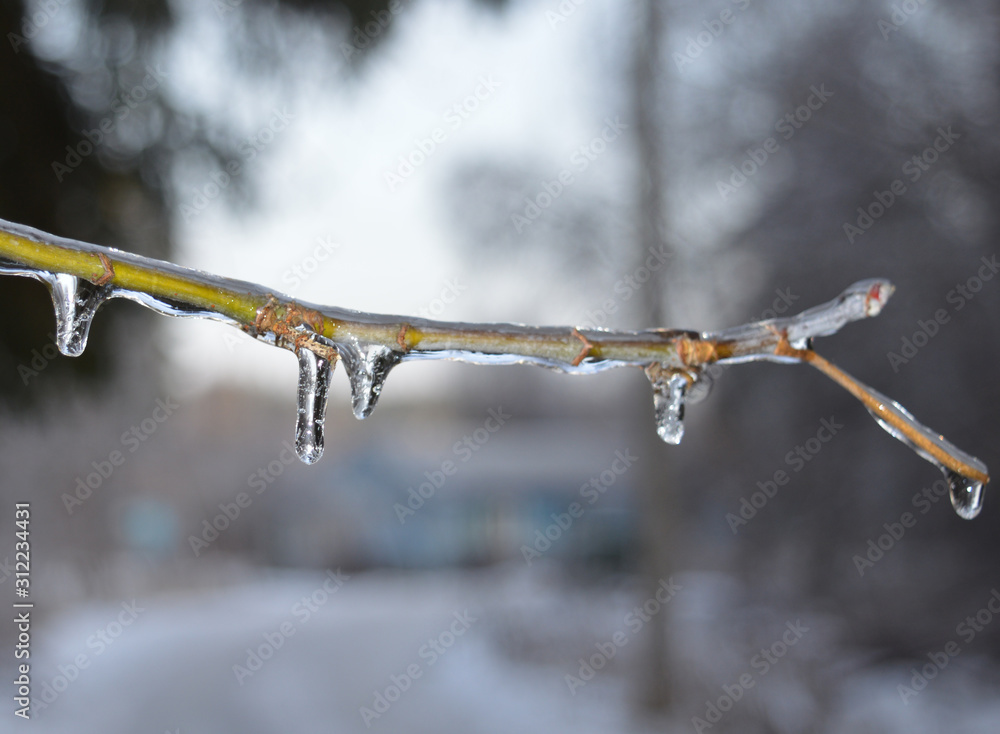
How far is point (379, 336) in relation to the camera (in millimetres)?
742

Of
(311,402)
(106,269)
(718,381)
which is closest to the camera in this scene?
(106,269)

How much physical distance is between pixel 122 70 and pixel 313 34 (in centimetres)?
88

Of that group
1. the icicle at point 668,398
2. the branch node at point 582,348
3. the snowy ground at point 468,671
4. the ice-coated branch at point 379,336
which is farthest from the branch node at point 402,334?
the snowy ground at point 468,671

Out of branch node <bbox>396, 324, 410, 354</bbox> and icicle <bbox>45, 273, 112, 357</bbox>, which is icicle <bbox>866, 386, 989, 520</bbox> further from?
icicle <bbox>45, 273, 112, 357</bbox>

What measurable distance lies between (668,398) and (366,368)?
1.14 ft

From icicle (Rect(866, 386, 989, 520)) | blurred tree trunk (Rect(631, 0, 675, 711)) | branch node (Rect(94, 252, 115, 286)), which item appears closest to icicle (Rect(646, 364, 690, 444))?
icicle (Rect(866, 386, 989, 520))

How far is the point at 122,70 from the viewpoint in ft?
11.5

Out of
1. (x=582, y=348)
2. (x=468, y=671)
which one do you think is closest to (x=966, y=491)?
(x=582, y=348)

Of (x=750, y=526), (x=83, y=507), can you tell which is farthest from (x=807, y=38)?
(x=83, y=507)

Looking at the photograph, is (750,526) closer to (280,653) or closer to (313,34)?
(280,653)

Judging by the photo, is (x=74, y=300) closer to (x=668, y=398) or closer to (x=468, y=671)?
(x=668, y=398)

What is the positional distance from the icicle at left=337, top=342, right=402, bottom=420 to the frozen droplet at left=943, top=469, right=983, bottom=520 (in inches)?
23.2

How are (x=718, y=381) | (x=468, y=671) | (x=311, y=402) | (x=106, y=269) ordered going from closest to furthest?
(x=106, y=269)
(x=311, y=402)
(x=718, y=381)
(x=468, y=671)

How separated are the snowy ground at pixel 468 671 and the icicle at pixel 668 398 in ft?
21.6
